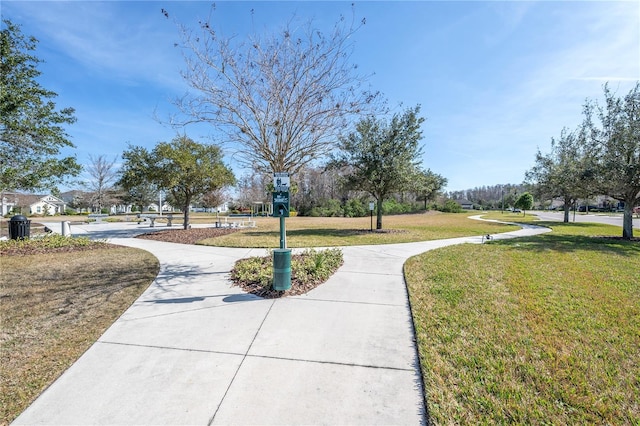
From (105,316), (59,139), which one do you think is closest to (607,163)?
(105,316)

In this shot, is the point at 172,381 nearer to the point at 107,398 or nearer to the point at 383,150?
the point at 107,398

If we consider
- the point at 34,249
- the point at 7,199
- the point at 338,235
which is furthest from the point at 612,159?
the point at 7,199

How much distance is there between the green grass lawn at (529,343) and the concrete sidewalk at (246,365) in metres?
0.34

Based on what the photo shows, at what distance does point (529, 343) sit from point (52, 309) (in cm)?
666

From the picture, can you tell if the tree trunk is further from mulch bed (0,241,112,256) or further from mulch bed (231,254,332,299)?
mulch bed (0,241,112,256)

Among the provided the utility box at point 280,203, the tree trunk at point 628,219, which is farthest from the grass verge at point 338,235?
the utility box at point 280,203

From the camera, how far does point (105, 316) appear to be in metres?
4.04

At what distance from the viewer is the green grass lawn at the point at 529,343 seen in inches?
91.9

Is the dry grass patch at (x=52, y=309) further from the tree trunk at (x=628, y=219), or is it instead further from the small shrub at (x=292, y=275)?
the tree trunk at (x=628, y=219)

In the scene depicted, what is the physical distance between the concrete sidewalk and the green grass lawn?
344 millimetres

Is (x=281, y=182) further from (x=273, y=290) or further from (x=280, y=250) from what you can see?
(x=273, y=290)

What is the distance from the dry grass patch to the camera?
8.85ft

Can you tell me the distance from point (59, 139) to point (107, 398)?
11015 millimetres

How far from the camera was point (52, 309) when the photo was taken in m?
4.30
